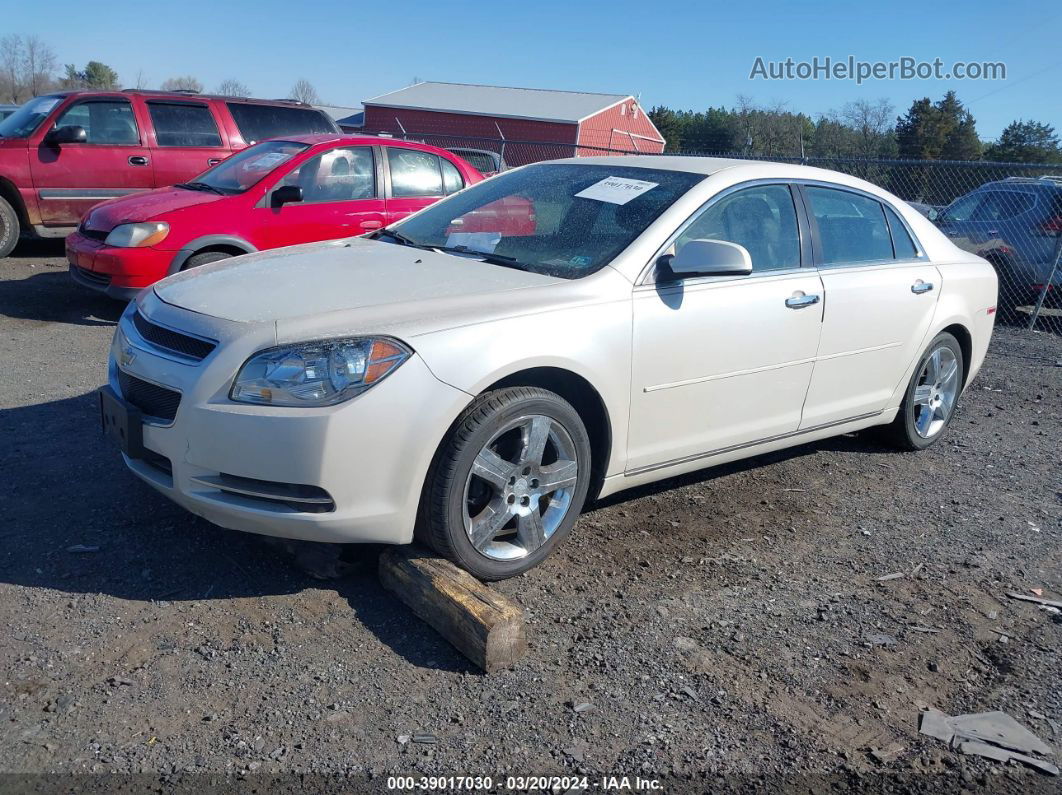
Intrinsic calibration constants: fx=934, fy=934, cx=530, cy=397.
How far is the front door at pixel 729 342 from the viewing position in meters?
4.07

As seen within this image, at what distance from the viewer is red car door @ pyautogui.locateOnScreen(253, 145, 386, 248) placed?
8086 millimetres

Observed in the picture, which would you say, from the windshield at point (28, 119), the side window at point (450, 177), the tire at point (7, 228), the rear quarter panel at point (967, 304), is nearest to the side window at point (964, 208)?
the rear quarter panel at point (967, 304)

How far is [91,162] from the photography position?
10.4 meters

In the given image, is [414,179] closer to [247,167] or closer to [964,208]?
[247,167]

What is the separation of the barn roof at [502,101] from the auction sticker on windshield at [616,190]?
41541 millimetres

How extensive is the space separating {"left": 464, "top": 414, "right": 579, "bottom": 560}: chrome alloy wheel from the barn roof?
140ft

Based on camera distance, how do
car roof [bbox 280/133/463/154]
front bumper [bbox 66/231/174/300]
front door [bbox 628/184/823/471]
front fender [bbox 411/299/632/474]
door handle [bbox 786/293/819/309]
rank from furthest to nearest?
car roof [bbox 280/133/463/154] → front bumper [bbox 66/231/174/300] → door handle [bbox 786/293/819/309] → front door [bbox 628/184/823/471] → front fender [bbox 411/299/632/474]

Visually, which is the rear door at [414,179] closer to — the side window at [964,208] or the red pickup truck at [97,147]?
the red pickup truck at [97,147]

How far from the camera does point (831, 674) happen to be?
3361 millimetres

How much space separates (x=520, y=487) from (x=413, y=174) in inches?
230

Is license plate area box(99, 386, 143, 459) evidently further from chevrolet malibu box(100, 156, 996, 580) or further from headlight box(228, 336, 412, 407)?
headlight box(228, 336, 412, 407)

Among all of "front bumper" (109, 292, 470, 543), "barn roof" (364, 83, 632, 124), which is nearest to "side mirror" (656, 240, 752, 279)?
"front bumper" (109, 292, 470, 543)

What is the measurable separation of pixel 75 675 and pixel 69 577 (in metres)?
0.70

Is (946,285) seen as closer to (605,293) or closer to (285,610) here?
(605,293)
